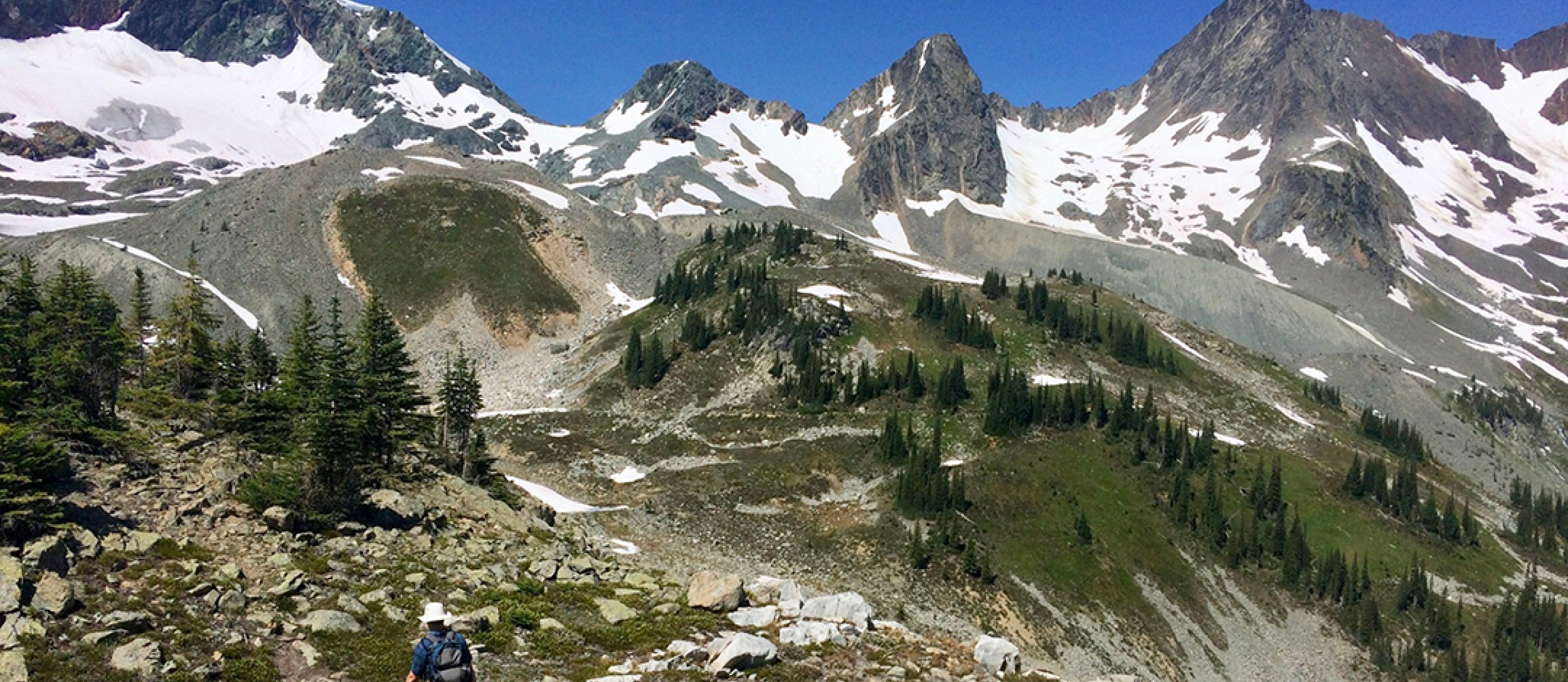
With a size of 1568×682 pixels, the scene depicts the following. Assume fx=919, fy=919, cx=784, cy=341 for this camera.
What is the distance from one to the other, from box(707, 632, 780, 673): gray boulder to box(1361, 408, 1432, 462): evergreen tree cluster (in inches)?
4950

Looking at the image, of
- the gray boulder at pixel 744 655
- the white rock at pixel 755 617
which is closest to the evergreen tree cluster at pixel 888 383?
the white rock at pixel 755 617

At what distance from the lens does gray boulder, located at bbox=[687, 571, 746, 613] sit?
88.6ft

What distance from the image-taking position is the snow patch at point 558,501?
6788cm

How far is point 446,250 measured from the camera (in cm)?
14400

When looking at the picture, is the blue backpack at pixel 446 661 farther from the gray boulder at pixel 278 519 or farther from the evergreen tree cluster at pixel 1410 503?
the evergreen tree cluster at pixel 1410 503

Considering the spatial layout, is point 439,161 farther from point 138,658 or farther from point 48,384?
point 138,658

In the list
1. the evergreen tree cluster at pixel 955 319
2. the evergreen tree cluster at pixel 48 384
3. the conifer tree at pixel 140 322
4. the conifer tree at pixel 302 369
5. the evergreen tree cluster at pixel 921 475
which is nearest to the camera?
the evergreen tree cluster at pixel 48 384

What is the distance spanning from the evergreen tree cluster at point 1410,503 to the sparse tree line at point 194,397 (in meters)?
93.7

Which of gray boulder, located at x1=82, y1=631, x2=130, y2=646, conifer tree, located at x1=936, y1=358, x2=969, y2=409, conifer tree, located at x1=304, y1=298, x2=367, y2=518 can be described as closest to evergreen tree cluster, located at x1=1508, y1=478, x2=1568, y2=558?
conifer tree, located at x1=936, y1=358, x2=969, y2=409

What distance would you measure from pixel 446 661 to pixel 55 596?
36.1 feet

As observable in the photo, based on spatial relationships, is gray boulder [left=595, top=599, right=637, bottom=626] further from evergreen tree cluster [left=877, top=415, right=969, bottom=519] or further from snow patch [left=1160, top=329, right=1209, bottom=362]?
snow patch [left=1160, top=329, right=1209, bottom=362]

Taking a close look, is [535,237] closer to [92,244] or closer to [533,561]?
[92,244]

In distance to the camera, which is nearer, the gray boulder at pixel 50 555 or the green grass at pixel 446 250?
the gray boulder at pixel 50 555

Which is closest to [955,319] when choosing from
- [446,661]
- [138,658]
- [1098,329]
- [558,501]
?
[1098,329]
